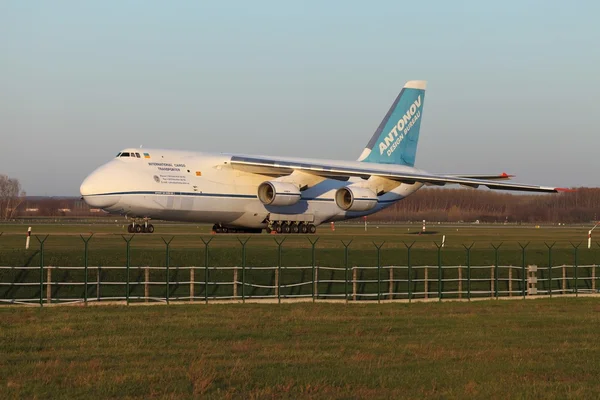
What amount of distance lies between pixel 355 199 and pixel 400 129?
877 centimetres

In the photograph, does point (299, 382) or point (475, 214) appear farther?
point (475, 214)

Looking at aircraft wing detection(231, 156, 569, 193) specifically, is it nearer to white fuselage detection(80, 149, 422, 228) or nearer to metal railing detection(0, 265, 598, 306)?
white fuselage detection(80, 149, 422, 228)

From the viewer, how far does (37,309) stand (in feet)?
71.3

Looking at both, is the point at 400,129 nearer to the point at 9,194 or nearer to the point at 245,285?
the point at 245,285

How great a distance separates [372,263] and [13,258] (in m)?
12.1

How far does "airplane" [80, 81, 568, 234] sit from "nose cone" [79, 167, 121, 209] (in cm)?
4

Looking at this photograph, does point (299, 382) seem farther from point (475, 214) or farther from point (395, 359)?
point (475, 214)

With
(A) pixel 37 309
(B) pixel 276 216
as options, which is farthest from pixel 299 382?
(B) pixel 276 216

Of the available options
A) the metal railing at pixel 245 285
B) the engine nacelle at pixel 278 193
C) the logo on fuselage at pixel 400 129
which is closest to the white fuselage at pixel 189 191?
the engine nacelle at pixel 278 193

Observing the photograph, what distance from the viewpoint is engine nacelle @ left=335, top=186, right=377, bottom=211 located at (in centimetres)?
4925

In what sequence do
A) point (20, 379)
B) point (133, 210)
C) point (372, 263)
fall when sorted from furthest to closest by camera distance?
point (133, 210) < point (372, 263) < point (20, 379)

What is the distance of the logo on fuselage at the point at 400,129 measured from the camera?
2201 inches

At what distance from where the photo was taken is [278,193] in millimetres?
45969

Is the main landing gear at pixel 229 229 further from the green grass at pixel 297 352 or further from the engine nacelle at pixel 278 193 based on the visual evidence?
the green grass at pixel 297 352
